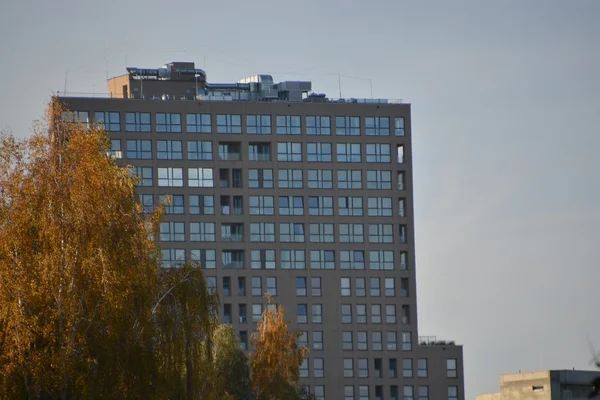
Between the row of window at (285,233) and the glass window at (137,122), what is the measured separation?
11355 millimetres

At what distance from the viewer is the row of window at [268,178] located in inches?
5984

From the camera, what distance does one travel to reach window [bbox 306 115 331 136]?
154625mm

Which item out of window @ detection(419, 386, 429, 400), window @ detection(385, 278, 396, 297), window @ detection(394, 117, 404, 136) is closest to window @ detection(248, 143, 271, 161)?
window @ detection(394, 117, 404, 136)

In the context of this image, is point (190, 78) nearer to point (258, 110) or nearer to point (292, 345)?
point (258, 110)

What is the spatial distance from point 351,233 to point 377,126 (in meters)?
13.0

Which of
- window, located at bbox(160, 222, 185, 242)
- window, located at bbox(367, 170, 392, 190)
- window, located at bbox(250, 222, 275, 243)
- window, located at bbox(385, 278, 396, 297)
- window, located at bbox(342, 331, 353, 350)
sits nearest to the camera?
window, located at bbox(160, 222, 185, 242)

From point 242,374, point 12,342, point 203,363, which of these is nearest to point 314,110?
point 242,374

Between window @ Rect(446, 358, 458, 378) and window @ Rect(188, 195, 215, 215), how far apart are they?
32015 millimetres

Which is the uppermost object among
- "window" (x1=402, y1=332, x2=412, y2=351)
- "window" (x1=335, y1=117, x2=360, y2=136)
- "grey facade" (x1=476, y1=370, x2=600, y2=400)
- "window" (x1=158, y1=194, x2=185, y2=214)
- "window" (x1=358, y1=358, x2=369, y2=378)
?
"window" (x1=335, y1=117, x2=360, y2=136)

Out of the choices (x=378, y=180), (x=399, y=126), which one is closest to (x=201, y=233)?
(x=378, y=180)

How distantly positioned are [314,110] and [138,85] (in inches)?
837

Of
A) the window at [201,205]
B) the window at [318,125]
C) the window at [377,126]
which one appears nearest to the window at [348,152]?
the window at [318,125]

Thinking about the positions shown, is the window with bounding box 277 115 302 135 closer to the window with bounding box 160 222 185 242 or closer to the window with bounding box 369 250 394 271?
the window with bounding box 160 222 185 242

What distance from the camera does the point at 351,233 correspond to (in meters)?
154
